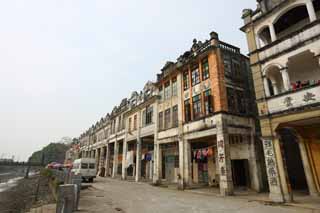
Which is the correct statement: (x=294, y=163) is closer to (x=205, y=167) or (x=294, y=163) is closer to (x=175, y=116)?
(x=205, y=167)

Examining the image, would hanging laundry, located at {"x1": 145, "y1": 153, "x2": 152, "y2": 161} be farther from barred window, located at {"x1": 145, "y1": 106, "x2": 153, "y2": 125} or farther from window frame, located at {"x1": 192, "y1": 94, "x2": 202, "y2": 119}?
window frame, located at {"x1": 192, "y1": 94, "x2": 202, "y2": 119}

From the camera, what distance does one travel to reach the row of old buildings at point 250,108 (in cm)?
1000

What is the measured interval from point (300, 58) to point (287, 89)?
2255 millimetres

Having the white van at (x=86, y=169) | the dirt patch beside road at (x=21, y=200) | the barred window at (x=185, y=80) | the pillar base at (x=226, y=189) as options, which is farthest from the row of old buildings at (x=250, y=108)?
the dirt patch beside road at (x=21, y=200)

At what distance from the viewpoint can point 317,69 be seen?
10750 mm

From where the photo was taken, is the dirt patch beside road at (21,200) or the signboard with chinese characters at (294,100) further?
the dirt patch beside road at (21,200)

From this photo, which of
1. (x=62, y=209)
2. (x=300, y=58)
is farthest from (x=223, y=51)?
(x=62, y=209)

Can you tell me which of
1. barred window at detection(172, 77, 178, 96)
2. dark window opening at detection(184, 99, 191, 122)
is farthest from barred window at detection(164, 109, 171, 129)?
dark window opening at detection(184, 99, 191, 122)

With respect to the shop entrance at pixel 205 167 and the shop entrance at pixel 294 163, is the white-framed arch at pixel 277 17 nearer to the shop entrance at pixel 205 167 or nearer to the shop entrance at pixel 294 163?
the shop entrance at pixel 294 163

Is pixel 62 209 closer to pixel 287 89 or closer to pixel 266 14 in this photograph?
pixel 287 89

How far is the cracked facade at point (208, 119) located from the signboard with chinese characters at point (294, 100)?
3497 mm

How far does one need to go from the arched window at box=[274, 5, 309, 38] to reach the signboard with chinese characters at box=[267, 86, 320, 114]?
16.5 feet

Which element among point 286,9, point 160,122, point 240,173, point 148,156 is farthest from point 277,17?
point 148,156

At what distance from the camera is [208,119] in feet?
47.5
